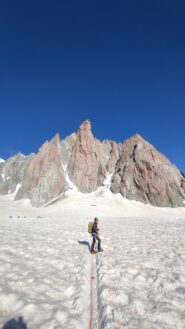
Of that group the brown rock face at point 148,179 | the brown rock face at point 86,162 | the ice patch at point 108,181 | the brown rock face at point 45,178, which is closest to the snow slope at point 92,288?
the brown rock face at point 148,179

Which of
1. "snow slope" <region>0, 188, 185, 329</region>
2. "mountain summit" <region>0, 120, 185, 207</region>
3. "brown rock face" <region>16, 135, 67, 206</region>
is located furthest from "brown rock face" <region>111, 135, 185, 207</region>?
"snow slope" <region>0, 188, 185, 329</region>

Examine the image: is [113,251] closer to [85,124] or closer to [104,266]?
[104,266]

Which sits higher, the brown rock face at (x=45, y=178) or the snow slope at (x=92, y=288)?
the brown rock face at (x=45, y=178)

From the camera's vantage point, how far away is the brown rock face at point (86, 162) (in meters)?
113

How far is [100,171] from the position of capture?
4616 inches

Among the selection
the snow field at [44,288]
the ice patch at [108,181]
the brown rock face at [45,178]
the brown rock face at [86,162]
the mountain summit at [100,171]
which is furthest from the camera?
the brown rock face at [86,162]

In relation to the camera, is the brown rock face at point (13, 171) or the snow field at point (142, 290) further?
the brown rock face at point (13, 171)

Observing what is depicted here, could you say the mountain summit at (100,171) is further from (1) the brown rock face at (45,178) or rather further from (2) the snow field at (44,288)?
(2) the snow field at (44,288)

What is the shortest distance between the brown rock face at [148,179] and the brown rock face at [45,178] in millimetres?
23938

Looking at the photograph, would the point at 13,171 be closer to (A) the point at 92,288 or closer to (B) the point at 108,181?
(B) the point at 108,181

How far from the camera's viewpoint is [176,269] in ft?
34.2

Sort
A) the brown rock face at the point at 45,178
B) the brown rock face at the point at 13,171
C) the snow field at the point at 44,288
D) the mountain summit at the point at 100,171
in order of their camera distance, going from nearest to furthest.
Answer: the snow field at the point at 44,288 < the mountain summit at the point at 100,171 < the brown rock face at the point at 45,178 < the brown rock face at the point at 13,171

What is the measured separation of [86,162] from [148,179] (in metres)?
28.7

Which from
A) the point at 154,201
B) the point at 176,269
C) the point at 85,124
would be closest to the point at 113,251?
the point at 176,269
